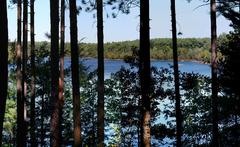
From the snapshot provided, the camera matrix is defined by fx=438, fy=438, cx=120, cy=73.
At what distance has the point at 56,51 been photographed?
1242 cm

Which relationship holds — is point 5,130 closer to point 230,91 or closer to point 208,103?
point 208,103

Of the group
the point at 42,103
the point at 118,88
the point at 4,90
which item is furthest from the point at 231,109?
the point at 4,90

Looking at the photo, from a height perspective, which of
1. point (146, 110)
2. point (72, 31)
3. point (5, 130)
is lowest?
point (5, 130)

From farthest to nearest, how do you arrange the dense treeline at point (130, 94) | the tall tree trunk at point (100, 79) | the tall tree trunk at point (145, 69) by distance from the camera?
1. the tall tree trunk at point (100, 79)
2. the dense treeline at point (130, 94)
3. the tall tree trunk at point (145, 69)

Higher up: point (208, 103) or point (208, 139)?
point (208, 103)

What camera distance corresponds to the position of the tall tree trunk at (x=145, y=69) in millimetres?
9656

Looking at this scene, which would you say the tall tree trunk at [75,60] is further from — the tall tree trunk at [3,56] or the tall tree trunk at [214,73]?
the tall tree trunk at [3,56]

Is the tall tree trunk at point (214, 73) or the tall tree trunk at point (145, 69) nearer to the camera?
the tall tree trunk at point (145, 69)

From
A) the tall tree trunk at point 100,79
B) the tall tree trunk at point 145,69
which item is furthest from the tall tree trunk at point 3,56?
the tall tree trunk at point 100,79

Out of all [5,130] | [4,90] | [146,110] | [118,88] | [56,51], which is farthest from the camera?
[5,130]

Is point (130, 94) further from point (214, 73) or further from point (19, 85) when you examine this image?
point (214, 73)

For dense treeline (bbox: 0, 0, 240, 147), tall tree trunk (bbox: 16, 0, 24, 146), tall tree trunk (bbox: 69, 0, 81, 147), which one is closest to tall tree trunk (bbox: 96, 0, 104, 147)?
dense treeline (bbox: 0, 0, 240, 147)

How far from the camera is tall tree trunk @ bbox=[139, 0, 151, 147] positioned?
966cm

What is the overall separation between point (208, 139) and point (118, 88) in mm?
5535
